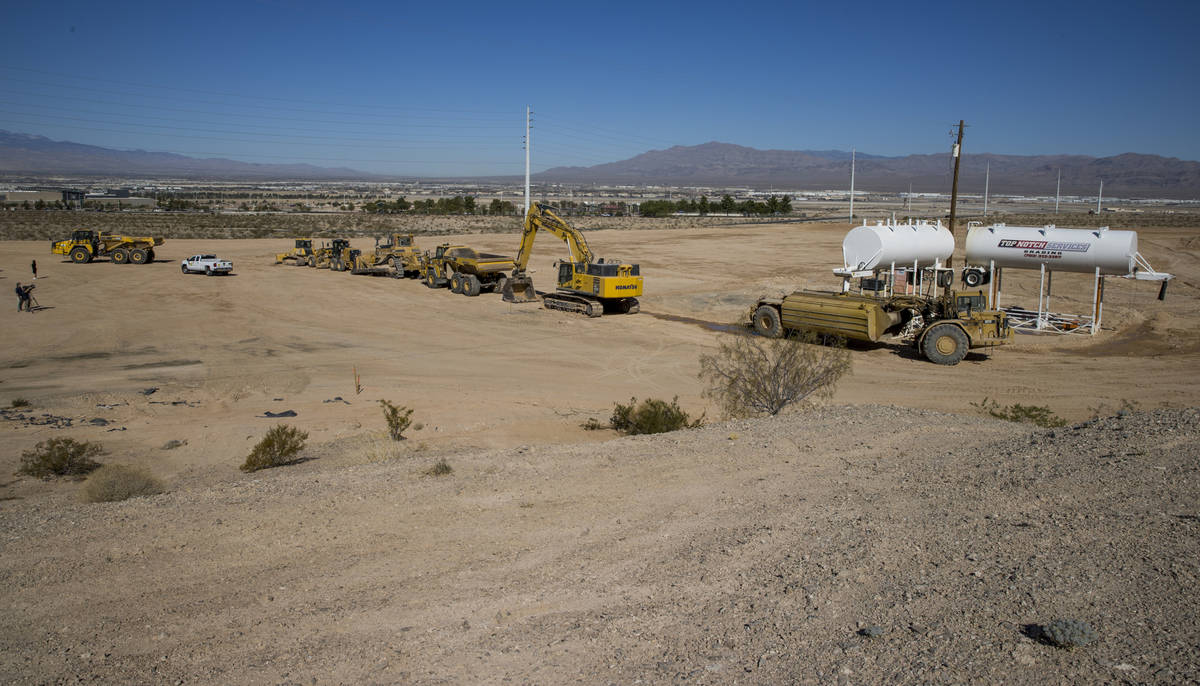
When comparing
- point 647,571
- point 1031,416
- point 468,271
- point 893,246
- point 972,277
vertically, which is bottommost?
point 1031,416

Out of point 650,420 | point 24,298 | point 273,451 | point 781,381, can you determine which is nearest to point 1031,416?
point 781,381

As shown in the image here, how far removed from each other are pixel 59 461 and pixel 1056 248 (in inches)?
1140

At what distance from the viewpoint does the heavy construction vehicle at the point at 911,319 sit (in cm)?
2370

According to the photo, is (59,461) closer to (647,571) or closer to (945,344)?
(647,571)

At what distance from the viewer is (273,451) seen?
1314 cm

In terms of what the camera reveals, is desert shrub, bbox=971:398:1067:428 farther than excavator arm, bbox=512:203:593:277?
No

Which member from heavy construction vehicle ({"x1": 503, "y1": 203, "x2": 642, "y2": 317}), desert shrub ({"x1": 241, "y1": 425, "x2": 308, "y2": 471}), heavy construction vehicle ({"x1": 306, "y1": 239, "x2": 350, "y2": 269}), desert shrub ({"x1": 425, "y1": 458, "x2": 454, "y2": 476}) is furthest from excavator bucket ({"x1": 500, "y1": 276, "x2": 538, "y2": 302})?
desert shrub ({"x1": 425, "y1": 458, "x2": 454, "y2": 476})

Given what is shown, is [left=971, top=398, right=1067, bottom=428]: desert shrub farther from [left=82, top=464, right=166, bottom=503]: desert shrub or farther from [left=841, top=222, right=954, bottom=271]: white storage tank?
[left=82, top=464, right=166, bottom=503]: desert shrub

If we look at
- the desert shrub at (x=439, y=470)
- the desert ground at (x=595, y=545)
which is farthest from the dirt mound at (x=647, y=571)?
the desert shrub at (x=439, y=470)

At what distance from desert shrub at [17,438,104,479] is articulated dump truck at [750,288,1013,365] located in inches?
766

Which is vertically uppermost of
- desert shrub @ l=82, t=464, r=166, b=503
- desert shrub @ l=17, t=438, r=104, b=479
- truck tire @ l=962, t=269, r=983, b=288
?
truck tire @ l=962, t=269, r=983, b=288

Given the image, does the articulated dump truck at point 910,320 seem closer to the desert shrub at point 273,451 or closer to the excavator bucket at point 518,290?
the excavator bucket at point 518,290

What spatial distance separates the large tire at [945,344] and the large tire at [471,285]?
2060 centimetres

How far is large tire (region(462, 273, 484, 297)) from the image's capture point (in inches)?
1469
